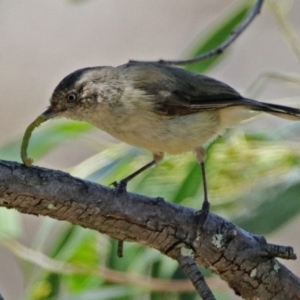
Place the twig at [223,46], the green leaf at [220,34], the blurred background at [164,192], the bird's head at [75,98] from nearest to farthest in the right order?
the twig at [223,46]
the bird's head at [75,98]
the blurred background at [164,192]
the green leaf at [220,34]

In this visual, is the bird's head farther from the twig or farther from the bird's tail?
the bird's tail

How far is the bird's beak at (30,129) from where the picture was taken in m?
1.46

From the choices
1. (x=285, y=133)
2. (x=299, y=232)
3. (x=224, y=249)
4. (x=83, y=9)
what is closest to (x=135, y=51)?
(x=83, y=9)

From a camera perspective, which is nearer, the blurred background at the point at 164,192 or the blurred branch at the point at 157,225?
the blurred branch at the point at 157,225

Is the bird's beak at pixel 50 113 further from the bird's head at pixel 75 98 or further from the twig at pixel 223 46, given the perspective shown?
the twig at pixel 223 46

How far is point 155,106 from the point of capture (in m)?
1.97

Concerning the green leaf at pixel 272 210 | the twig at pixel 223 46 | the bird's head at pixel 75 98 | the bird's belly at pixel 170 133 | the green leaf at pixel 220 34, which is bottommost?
the green leaf at pixel 272 210

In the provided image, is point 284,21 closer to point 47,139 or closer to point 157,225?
point 47,139

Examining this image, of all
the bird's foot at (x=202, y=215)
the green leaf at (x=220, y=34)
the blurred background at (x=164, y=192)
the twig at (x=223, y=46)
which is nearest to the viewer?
the bird's foot at (x=202, y=215)

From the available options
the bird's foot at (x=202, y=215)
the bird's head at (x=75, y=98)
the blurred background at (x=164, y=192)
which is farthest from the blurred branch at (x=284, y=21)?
the bird's foot at (x=202, y=215)

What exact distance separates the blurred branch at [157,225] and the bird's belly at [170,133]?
0.28 meters

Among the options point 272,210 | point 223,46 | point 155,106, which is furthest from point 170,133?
point 272,210

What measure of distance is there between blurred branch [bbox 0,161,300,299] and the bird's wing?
1.34 ft

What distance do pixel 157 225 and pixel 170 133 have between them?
0.43 metres
